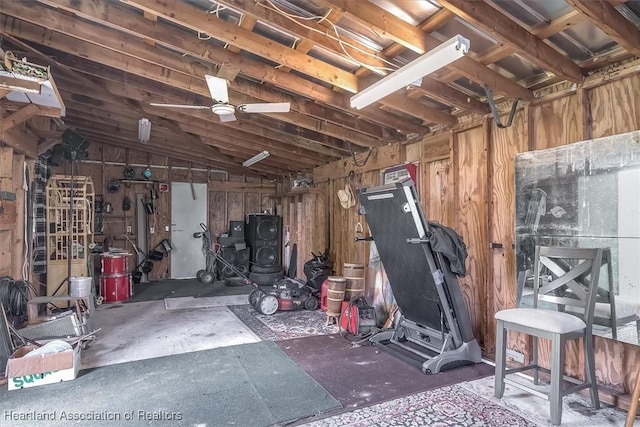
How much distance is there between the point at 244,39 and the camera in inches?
112

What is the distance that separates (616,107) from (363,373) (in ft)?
9.61

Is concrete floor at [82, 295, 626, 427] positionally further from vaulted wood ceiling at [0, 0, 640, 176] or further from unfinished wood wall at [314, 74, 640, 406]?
vaulted wood ceiling at [0, 0, 640, 176]

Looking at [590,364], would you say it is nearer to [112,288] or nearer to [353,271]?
[353,271]

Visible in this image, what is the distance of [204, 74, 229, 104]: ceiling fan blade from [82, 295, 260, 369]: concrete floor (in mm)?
2588

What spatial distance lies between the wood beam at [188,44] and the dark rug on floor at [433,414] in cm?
293

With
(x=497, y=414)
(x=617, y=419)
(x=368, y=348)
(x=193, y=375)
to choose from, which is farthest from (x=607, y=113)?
(x=193, y=375)

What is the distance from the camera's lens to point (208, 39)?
3.15 metres

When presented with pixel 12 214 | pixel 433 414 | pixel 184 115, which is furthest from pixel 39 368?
pixel 184 115

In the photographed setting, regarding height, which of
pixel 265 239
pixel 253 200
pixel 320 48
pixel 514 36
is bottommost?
pixel 265 239

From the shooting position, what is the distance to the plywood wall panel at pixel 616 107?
2.55 m

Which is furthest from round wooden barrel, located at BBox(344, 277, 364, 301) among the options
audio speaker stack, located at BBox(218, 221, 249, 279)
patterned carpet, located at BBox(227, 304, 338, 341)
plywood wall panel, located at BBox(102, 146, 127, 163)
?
plywood wall panel, located at BBox(102, 146, 127, 163)

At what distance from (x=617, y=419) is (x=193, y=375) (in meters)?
3.22

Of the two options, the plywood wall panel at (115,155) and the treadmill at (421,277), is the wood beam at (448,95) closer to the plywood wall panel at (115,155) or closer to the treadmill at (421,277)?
the treadmill at (421,277)

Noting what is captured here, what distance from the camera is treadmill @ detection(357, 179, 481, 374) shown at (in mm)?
3131
